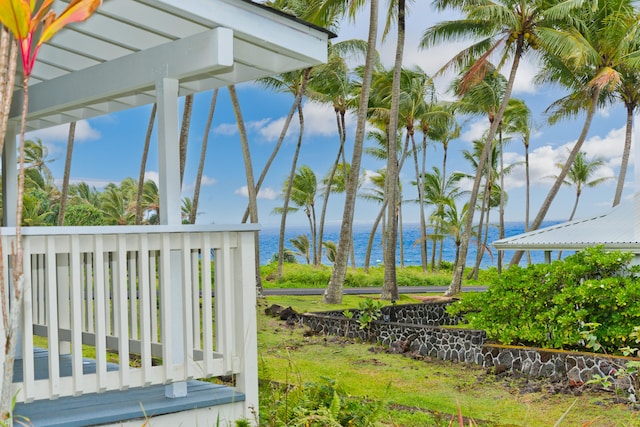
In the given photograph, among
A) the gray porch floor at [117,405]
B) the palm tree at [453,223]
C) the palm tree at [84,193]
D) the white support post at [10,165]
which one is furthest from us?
the palm tree at [84,193]

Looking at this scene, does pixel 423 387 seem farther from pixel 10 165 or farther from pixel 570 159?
pixel 570 159

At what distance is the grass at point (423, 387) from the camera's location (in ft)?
25.4

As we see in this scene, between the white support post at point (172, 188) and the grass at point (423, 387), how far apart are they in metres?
1.11

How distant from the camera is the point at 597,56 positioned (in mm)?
22359

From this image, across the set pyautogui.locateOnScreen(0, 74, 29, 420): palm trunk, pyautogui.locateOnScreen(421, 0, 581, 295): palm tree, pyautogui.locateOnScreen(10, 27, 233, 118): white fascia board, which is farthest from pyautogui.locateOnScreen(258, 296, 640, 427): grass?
pyautogui.locateOnScreen(421, 0, 581, 295): palm tree

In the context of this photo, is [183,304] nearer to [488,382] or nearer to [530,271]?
[488,382]

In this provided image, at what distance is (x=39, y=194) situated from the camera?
38.8 m

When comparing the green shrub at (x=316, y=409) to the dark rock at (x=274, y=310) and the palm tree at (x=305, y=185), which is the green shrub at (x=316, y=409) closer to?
the dark rock at (x=274, y=310)

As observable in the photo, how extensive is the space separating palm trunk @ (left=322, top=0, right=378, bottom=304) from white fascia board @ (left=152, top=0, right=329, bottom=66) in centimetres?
1245

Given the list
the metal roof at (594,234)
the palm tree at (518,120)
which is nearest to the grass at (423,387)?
the metal roof at (594,234)

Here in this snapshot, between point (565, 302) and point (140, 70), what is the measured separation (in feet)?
23.7

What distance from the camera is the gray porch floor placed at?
14.8 ft

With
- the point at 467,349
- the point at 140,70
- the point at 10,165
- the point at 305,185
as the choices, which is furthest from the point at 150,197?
the point at 140,70

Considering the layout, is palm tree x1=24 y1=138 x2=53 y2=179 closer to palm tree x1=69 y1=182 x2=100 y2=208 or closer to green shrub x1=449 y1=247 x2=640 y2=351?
palm tree x1=69 y1=182 x2=100 y2=208
